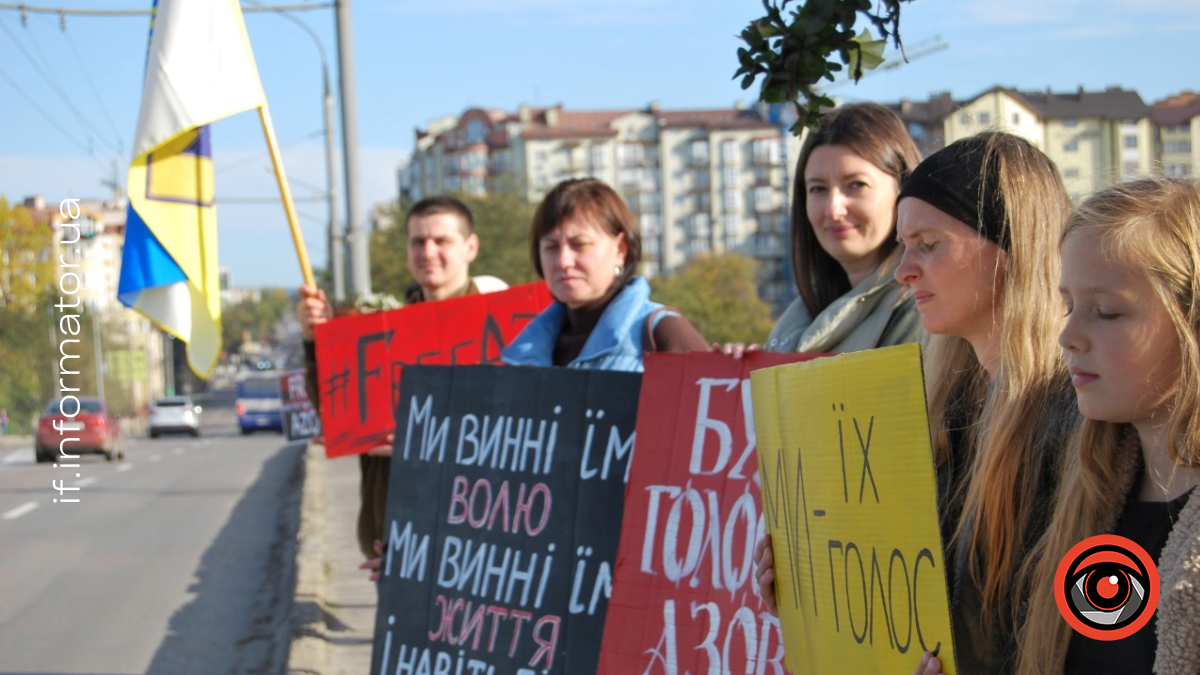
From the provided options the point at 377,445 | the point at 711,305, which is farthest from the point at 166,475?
the point at 711,305

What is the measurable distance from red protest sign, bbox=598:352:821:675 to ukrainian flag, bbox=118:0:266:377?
2.44 meters

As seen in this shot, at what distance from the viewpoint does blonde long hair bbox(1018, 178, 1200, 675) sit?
1.60 m

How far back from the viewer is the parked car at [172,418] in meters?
50.9

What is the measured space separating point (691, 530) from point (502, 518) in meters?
0.83

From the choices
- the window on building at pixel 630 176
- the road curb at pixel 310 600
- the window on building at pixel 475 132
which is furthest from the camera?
the window on building at pixel 475 132

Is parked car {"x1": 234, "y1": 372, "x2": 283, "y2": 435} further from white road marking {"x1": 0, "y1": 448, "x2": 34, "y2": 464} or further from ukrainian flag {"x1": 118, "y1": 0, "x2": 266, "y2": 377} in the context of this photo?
ukrainian flag {"x1": 118, "y1": 0, "x2": 266, "y2": 377}

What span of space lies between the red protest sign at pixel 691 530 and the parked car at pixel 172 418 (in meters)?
50.5

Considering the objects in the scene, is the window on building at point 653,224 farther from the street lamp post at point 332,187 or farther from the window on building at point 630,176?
the street lamp post at point 332,187

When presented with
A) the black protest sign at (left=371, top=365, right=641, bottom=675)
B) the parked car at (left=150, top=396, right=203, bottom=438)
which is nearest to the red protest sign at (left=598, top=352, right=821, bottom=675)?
the black protest sign at (left=371, top=365, right=641, bottom=675)

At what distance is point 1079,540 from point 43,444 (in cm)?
2802

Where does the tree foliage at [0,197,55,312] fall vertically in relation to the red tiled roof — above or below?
below

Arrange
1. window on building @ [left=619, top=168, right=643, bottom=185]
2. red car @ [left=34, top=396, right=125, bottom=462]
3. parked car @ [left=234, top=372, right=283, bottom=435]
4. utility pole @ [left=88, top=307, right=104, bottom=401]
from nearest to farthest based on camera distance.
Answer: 1. red car @ [left=34, top=396, right=125, bottom=462]
2. utility pole @ [left=88, top=307, right=104, bottom=401]
3. parked car @ [left=234, top=372, right=283, bottom=435]
4. window on building @ [left=619, top=168, right=643, bottom=185]

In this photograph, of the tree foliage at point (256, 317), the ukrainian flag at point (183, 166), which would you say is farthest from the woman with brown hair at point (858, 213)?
the tree foliage at point (256, 317)

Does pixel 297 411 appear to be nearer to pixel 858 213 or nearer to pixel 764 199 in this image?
pixel 858 213
